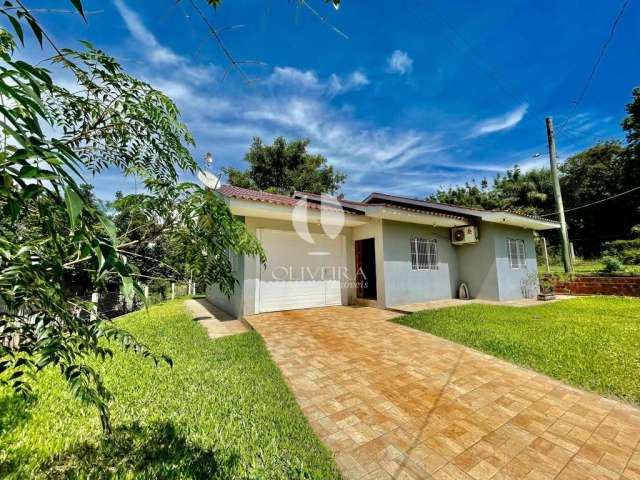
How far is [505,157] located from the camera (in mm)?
18375

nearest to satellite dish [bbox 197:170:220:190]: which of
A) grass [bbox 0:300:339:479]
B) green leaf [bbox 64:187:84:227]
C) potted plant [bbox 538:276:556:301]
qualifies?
grass [bbox 0:300:339:479]

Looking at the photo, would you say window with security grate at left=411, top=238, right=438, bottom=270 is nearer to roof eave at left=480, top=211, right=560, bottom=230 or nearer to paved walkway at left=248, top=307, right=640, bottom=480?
roof eave at left=480, top=211, right=560, bottom=230

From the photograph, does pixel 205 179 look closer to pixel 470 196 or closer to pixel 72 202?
pixel 72 202

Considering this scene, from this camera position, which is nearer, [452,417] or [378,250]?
[452,417]

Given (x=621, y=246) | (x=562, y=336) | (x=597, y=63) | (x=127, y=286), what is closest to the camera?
(x=127, y=286)

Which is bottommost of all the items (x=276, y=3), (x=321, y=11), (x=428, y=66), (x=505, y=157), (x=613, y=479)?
(x=613, y=479)

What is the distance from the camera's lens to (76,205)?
22.7 inches

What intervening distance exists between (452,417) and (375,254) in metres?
7.00

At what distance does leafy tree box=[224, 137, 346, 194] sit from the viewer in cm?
2552

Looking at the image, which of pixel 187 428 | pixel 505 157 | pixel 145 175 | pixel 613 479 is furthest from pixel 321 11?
pixel 505 157

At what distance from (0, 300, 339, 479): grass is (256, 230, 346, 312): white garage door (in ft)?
14.3

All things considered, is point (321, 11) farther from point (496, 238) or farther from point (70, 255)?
point (496, 238)

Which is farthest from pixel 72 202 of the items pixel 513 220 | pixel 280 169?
pixel 280 169

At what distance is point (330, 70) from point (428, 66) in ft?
17.1
